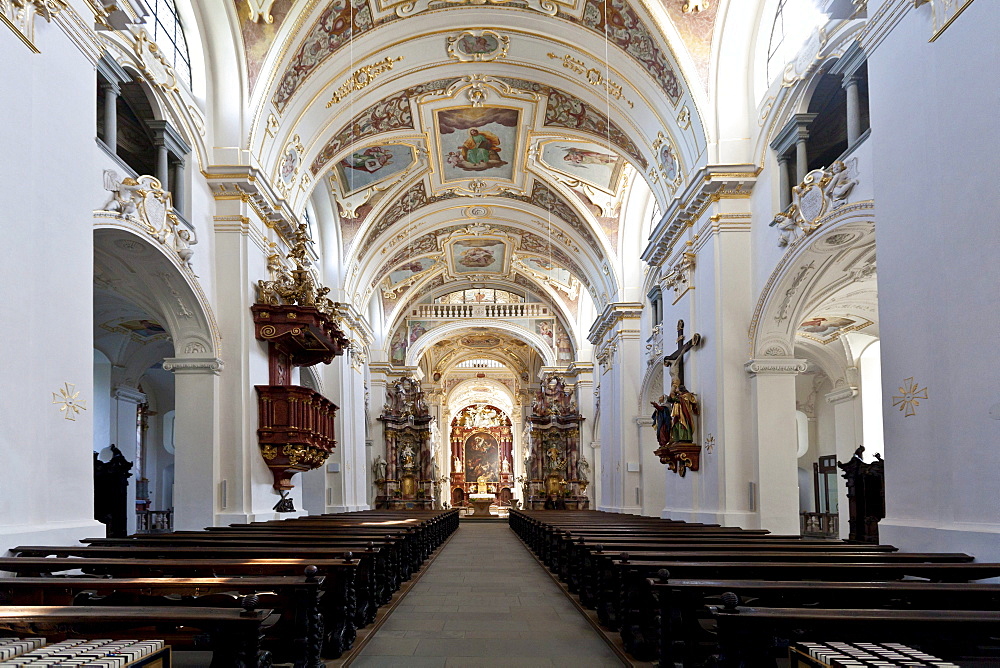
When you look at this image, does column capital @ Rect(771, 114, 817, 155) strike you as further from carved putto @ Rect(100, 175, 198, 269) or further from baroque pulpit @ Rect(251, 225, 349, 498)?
carved putto @ Rect(100, 175, 198, 269)

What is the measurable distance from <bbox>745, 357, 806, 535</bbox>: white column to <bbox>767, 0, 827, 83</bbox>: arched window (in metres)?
3.99

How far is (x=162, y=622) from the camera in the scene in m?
3.42

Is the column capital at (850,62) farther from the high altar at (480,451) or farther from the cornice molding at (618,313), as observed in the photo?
the high altar at (480,451)

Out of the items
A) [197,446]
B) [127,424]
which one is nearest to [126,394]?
[127,424]

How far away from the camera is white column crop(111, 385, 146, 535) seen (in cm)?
1784

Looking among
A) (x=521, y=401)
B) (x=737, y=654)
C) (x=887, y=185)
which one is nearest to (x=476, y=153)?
(x=887, y=185)

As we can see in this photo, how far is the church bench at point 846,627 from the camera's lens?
3.28 metres

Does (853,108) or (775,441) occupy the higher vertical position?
(853,108)

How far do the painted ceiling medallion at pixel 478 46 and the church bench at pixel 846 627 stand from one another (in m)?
12.9

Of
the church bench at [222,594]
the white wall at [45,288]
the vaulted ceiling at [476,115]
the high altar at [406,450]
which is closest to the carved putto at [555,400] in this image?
the high altar at [406,450]

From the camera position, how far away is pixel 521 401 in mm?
40188

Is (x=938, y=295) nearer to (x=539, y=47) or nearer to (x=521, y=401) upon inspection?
(x=539, y=47)

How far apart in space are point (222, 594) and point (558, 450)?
91.9 ft

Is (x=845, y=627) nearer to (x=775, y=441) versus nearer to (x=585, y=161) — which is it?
(x=775, y=441)
